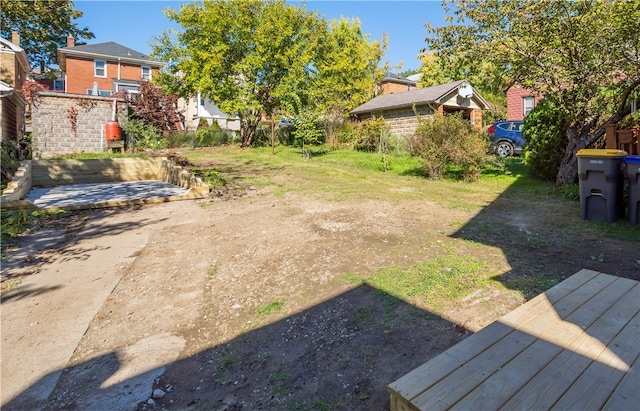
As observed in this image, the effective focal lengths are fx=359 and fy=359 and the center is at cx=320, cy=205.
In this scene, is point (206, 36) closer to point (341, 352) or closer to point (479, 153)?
point (479, 153)

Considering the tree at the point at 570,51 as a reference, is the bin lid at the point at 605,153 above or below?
below

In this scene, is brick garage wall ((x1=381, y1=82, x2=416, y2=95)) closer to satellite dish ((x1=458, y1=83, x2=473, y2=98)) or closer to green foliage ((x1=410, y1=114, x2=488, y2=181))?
satellite dish ((x1=458, y1=83, x2=473, y2=98))

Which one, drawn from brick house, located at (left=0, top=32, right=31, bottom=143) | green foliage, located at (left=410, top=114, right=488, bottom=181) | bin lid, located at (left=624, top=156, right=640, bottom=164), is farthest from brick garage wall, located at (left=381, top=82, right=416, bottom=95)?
bin lid, located at (left=624, top=156, right=640, bottom=164)

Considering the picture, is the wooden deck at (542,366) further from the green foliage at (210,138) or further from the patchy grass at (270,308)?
the green foliage at (210,138)

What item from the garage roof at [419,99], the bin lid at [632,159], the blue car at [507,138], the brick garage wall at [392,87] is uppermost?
the brick garage wall at [392,87]

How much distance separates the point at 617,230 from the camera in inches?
208

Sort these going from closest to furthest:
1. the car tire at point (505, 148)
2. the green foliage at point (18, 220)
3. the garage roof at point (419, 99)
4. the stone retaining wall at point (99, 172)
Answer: the green foliage at point (18, 220) < the stone retaining wall at point (99, 172) < the car tire at point (505, 148) < the garage roof at point (419, 99)

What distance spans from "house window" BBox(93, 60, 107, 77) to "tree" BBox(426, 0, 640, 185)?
32920 mm

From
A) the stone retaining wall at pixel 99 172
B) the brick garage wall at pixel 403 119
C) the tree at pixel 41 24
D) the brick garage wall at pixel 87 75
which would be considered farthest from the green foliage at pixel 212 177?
the tree at pixel 41 24

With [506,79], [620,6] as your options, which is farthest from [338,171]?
[620,6]

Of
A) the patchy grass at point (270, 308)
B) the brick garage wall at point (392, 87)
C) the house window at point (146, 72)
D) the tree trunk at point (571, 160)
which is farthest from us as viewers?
the brick garage wall at point (392, 87)

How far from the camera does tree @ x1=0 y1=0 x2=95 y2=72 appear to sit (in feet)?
86.3

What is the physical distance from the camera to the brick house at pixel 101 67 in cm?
3089

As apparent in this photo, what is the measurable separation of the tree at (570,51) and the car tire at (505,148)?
7961mm
